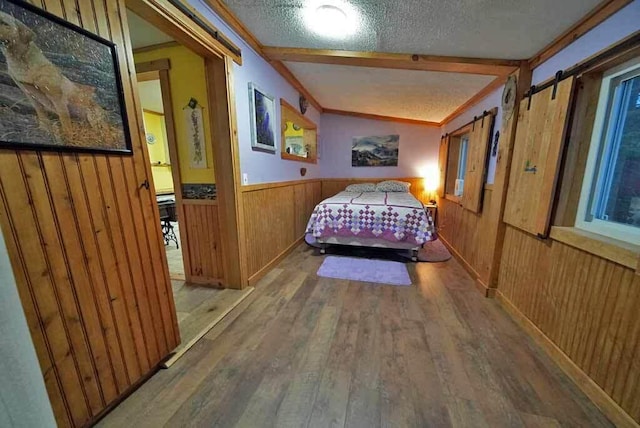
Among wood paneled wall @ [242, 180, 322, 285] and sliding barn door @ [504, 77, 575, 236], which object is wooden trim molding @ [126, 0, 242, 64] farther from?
sliding barn door @ [504, 77, 575, 236]

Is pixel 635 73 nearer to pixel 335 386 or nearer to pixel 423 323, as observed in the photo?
pixel 423 323

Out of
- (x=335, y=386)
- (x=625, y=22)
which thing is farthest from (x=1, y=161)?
(x=625, y=22)

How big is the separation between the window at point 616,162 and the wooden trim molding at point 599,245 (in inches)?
2.5

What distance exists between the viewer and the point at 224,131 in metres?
1.99

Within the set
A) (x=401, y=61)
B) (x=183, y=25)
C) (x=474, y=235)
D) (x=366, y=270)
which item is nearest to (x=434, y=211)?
(x=474, y=235)

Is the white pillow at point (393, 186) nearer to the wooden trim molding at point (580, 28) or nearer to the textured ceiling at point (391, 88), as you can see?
the textured ceiling at point (391, 88)

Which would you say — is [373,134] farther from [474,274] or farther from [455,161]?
[474,274]

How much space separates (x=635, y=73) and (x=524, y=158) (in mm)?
671

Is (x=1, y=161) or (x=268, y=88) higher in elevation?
(x=268, y=88)

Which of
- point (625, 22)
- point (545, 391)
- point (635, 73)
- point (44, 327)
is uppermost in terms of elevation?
point (625, 22)

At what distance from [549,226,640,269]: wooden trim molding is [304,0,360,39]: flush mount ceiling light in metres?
1.90

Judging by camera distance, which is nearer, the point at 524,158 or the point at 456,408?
the point at 456,408

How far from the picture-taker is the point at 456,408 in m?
1.16

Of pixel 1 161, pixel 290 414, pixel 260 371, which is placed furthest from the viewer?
pixel 260 371
